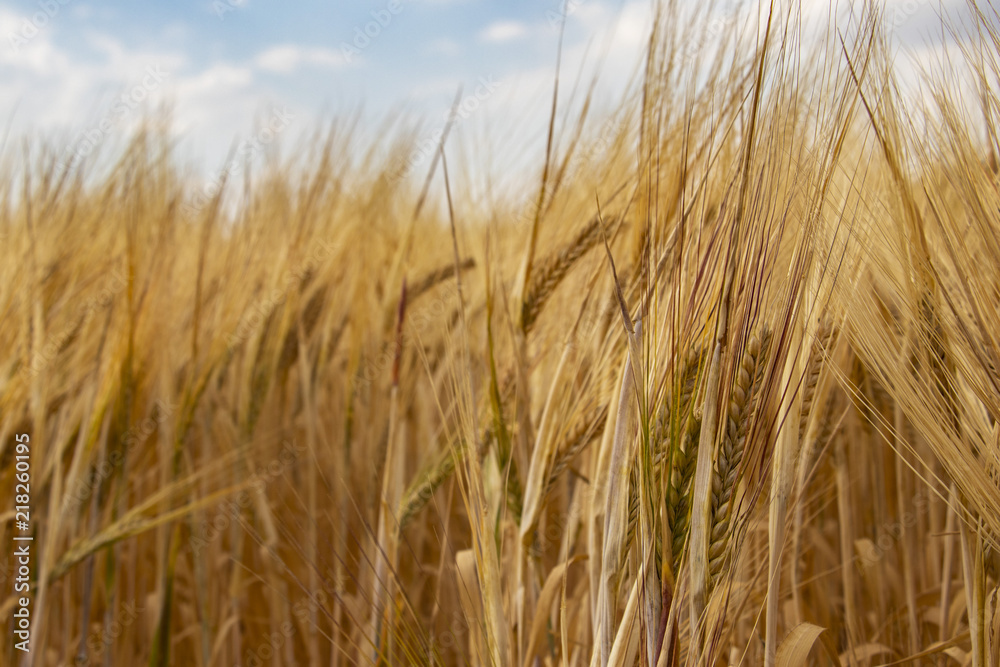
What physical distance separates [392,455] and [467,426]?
37 cm

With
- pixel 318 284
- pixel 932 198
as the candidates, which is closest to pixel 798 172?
pixel 932 198

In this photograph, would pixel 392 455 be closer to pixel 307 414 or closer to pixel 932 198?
pixel 307 414

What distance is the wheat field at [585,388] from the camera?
1.79ft

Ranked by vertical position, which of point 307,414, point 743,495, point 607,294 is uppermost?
point 607,294

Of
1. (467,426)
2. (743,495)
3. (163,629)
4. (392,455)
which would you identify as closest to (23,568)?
(163,629)

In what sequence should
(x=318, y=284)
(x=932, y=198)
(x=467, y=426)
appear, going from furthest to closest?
1. (x=318, y=284)
2. (x=467, y=426)
3. (x=932, y=198)

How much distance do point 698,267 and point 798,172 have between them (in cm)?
14

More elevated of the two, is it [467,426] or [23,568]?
[467,426]

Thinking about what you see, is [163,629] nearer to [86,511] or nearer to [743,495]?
[86,511]

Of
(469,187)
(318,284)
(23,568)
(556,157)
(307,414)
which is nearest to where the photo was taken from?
(556,157)

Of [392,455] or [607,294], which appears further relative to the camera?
[392,455]

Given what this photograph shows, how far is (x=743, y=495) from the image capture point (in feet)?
1.72

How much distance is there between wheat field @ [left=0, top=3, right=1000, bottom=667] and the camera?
0.54 metres

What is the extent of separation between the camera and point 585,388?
82 cm
